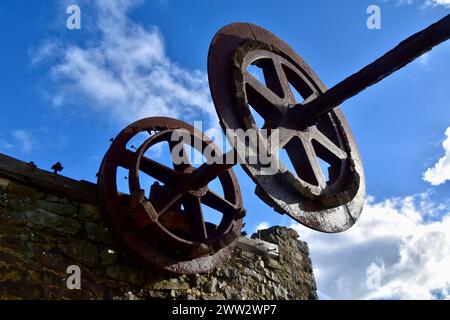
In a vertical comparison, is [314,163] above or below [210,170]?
below

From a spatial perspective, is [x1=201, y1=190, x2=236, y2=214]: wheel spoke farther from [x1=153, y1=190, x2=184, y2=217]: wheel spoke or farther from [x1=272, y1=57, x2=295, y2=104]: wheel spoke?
[x1=272, y1=57, x2=295, y2=104]: wheel spoke

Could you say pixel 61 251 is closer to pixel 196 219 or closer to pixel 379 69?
pixel 196 219

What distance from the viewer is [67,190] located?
4090 mm

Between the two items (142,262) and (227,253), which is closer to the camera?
(142,262)

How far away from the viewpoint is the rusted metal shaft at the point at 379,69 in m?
3.01

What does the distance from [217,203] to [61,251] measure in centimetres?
171

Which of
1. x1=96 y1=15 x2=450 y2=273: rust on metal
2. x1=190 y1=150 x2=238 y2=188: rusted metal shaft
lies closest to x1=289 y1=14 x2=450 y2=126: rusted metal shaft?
x1=96 y1=15 x2=450 y2=273: rust on metal

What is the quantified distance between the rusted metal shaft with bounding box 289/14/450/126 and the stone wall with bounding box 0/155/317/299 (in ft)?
6.55

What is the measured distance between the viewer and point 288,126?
3707 millimetres

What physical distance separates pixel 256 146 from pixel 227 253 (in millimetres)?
1896

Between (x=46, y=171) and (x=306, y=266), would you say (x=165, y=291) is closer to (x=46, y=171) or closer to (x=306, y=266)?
(x=46, y=171)

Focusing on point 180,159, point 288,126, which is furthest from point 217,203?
point 288,126

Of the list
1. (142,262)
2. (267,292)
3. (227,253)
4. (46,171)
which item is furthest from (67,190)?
(267,292)

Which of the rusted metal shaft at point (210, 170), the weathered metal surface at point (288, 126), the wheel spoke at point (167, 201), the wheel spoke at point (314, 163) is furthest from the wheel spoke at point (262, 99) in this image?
the wheel spoke at point (167, 201)
